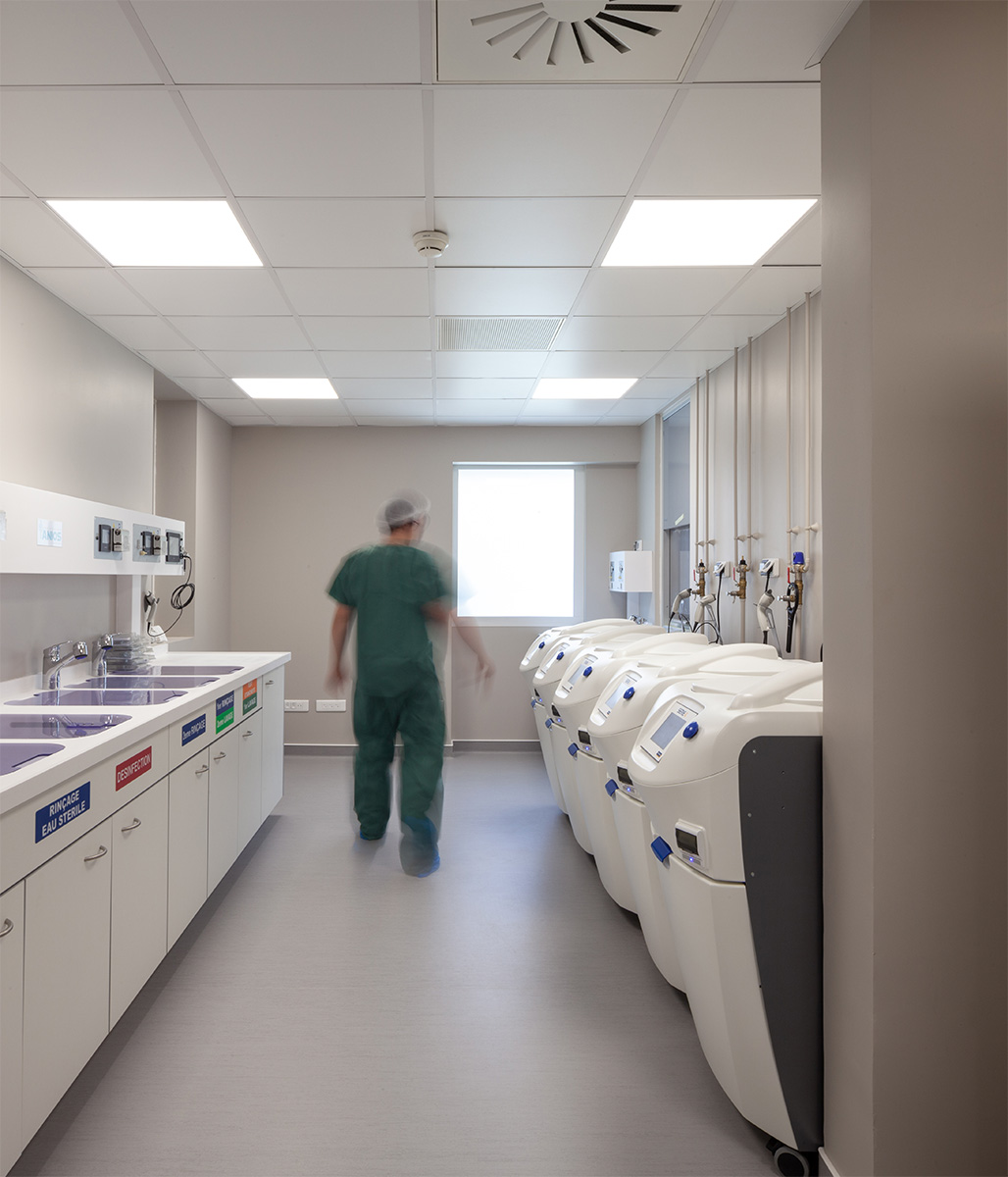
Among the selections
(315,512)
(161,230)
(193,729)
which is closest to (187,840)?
(193,729)

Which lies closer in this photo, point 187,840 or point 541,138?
point 541,138

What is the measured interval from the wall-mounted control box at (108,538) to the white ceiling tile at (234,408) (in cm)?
171

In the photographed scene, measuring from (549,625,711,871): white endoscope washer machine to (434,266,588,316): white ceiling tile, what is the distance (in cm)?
138

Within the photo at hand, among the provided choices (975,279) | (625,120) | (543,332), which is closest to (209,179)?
(625,120)

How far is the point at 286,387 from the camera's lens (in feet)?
14.3

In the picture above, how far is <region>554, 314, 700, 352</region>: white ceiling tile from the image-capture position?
127 inches

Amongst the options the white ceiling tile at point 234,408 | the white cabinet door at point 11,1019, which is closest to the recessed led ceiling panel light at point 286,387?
the white ceiling tile at point 234,408

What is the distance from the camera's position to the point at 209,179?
2.10m

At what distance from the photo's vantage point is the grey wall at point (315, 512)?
5480 mm

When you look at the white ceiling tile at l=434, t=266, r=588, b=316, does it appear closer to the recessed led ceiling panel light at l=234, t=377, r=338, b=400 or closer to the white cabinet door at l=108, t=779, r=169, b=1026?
the recessed led ceiling panel light at l=234, t=377, r=338, b=400

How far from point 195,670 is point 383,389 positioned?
76.1 inches

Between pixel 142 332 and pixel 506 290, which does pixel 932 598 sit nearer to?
pixel 506 290

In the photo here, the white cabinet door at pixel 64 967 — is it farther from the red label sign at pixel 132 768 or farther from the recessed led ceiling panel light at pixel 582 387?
the recessed led ceiling panel light at pixel 582 387

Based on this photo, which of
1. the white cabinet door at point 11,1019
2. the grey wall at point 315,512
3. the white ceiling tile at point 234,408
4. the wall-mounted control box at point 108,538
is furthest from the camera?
the grey wall at point 315,512
